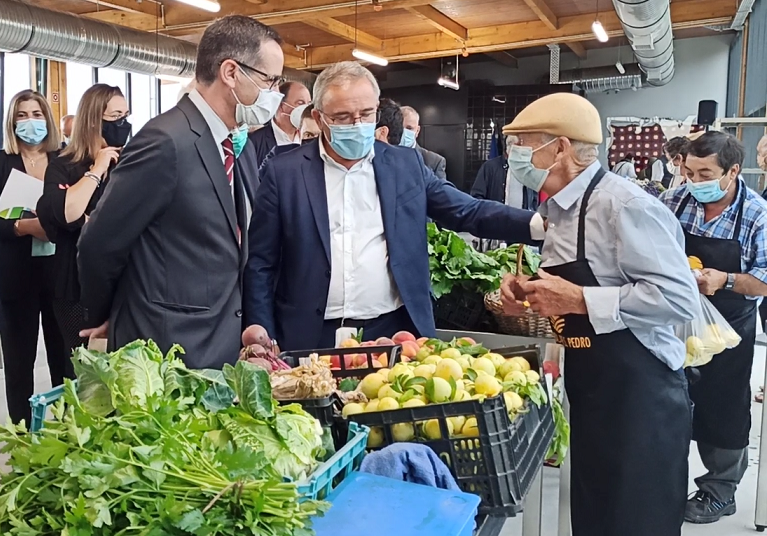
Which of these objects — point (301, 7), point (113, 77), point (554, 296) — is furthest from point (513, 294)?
point (113, 77)

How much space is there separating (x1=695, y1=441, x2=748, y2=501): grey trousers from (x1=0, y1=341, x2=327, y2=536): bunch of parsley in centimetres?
300

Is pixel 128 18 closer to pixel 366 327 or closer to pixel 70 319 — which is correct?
pixel 70 319

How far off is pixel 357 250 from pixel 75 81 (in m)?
10.5

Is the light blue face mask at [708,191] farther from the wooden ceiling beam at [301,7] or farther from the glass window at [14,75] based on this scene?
the glass window at [14,75]

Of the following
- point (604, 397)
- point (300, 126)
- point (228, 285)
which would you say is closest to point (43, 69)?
point (300, 126)

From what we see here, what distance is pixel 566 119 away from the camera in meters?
2.08

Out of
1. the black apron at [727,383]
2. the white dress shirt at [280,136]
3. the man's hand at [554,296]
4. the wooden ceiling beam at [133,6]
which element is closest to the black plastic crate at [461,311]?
the black apron at [727,383]

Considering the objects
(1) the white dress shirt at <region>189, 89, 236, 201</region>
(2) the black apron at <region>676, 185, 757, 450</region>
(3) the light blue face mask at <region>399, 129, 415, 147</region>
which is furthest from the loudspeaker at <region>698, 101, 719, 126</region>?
(1) the white dress shirt at <region>189, 89, 236, 201</region>

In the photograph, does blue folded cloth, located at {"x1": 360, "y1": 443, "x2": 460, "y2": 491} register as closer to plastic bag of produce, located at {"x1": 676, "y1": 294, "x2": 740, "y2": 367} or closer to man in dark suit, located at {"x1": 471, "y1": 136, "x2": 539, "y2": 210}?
plastic bag of produce, located at {"x1": 676, "y1": 294, "x2": 740, "y2": 367}

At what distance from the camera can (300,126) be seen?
422 cm

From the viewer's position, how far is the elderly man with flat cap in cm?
198

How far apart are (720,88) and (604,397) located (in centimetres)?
1199

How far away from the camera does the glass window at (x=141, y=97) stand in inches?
510

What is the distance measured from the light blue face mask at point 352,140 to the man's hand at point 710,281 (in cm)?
172
